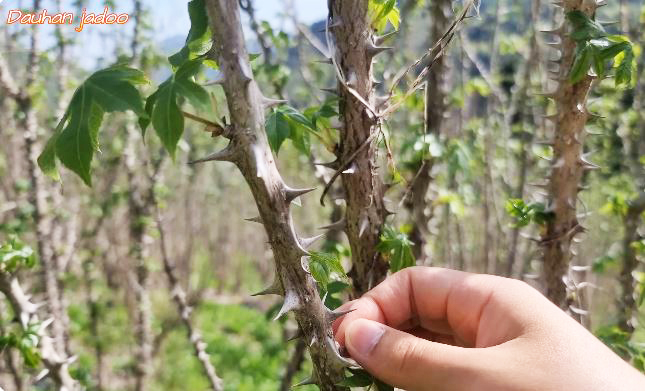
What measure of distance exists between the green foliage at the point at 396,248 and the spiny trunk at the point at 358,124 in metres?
0.03

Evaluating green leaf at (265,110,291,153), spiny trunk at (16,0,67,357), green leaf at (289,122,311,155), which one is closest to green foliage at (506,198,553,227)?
green leaf at (289,122,311,155)

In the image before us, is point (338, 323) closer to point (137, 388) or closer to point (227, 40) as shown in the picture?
point (227, 40)

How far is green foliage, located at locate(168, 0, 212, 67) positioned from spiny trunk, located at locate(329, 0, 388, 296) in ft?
1.05

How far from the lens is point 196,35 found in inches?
36.9

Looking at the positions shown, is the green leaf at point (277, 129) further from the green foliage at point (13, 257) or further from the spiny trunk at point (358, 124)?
the green foliage at point (13, 257)

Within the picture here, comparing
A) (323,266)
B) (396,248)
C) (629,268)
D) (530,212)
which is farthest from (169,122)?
(629,268)

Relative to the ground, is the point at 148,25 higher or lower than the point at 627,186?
higher

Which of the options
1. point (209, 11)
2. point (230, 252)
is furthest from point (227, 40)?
point (230, 252)

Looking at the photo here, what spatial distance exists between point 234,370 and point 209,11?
5.91m

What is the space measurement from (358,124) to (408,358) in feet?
1.66

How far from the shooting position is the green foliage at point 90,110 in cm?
86

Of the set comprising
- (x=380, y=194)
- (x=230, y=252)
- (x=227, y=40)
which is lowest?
(x=230, y=252)

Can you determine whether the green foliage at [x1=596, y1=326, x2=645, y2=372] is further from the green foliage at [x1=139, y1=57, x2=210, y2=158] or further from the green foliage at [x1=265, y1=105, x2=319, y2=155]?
the green foliage at [x1=139, y1=57, x2=210, y2=158]

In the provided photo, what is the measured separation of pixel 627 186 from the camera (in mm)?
3861
